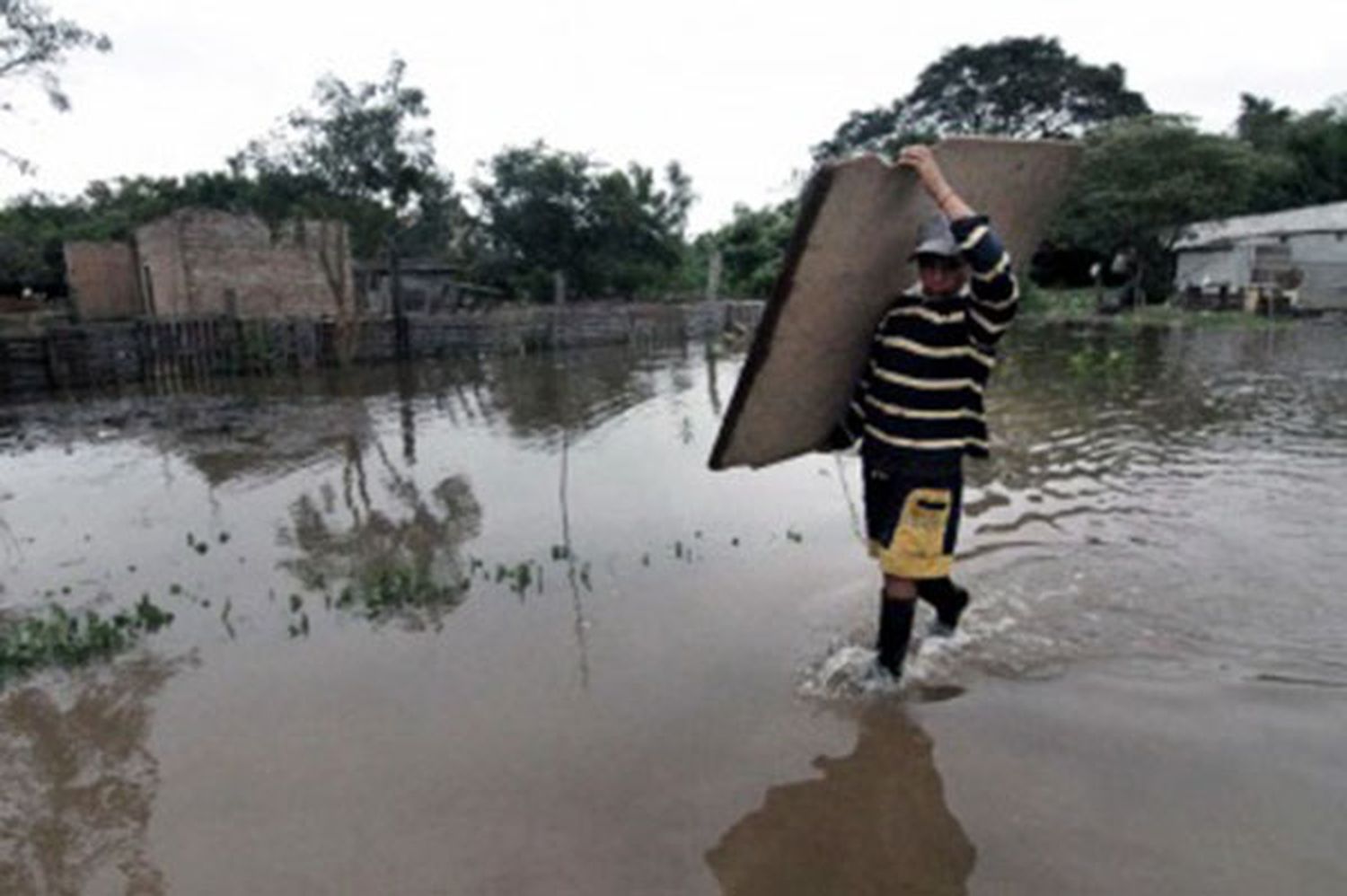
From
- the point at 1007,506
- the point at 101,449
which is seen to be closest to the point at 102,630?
the point at 1007,506

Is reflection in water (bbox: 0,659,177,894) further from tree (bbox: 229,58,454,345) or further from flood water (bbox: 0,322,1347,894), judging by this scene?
tree (bbox: 229,58,454,345)

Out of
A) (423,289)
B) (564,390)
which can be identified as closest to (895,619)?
(564,390)

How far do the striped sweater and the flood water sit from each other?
0.97 m

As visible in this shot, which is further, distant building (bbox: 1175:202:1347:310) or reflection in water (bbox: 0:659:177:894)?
distant building (bbox: 1175:202:1347:310)

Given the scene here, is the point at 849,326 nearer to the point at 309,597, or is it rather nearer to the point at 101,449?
the point at 309,597

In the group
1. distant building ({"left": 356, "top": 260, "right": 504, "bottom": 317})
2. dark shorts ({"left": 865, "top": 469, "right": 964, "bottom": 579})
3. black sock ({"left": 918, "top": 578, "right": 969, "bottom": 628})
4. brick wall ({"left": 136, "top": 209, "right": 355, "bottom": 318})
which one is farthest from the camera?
distant building ({"left": 356, "top": 260, "right": 504, "bottom": 317})

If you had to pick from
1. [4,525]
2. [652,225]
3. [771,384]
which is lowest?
[4,525]

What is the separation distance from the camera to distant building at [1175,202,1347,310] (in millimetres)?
29438

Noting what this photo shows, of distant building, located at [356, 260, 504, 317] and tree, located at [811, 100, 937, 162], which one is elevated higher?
tree, located at [811, 100, 937, 162]

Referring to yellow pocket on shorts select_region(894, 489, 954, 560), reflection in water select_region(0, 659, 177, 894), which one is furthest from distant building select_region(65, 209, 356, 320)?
yellow pocket on shorts select_region(894, 489, 954, 560)

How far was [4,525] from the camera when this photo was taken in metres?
6.80

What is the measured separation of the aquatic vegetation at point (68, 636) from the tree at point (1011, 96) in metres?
46.5

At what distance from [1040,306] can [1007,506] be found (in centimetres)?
2861

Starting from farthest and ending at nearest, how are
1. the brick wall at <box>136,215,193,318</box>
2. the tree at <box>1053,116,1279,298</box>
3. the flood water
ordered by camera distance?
the tree at <box>1053,116,1279,298</box> < the brick wall at <box>136,215,193,318</box> < the flood water
